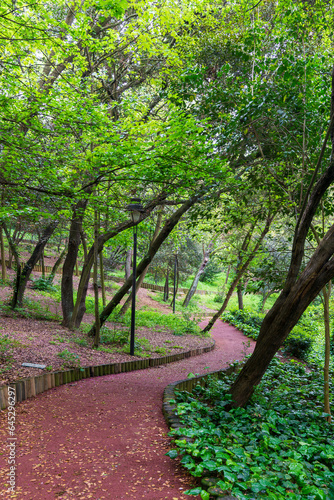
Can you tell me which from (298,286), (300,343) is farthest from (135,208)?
(300,343)

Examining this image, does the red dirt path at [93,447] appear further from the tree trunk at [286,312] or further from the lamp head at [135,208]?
the lamp head at [135,208]

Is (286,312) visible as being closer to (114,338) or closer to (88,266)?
(88,266)

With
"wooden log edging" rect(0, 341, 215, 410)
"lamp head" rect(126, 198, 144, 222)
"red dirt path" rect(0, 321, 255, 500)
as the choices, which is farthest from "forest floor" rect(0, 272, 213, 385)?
"lamp head" rect(126, 198, 144, 222)

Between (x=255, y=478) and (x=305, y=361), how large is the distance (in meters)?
9.24

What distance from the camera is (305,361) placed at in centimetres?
1073

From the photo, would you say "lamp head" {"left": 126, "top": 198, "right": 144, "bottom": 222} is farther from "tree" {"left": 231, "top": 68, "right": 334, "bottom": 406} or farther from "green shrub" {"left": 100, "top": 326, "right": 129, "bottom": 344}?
"green shrub" {"left": 100, "top": 326, "right": 129, "bottom": 344}

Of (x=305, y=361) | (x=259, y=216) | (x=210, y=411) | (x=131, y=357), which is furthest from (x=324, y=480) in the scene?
(x=305, y=361)

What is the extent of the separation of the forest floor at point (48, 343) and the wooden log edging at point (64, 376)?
17 cm

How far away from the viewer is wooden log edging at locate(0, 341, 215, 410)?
169 inches

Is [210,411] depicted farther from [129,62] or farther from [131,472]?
[129,62]

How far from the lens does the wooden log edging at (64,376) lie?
4297 millimetres

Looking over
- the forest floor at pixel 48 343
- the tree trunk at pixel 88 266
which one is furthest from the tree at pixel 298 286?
the tree trunk at pixel 88 266

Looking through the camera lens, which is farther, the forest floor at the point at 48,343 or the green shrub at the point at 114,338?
the green shrub at the point at 114,338

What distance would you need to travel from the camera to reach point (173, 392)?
4.95m
